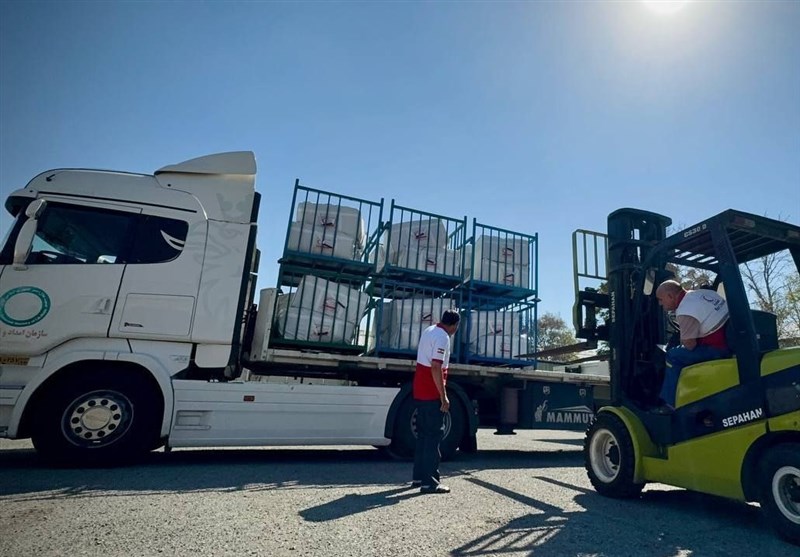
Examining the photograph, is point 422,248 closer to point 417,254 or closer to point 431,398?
point 417,254

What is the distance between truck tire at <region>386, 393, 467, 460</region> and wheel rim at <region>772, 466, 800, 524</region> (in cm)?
393

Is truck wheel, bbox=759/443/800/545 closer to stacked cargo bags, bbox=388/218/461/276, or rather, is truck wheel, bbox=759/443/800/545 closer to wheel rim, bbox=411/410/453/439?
wheel rim, bbox=411/410/453/439

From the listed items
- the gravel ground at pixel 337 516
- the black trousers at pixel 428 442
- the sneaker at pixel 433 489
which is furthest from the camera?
the black trousers at pixel 428 442

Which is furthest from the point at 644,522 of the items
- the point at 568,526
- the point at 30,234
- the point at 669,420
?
the point at 30,234

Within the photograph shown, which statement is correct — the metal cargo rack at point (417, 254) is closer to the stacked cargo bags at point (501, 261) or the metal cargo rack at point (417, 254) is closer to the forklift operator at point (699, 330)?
the stacked cargo bags at point (501, 261)

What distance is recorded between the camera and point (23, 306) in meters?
5.06

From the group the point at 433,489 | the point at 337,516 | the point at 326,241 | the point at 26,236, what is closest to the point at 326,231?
the point at 326,241

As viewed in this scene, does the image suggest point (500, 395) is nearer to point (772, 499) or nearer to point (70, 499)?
point (772, 499)

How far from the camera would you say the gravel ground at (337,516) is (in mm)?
2781

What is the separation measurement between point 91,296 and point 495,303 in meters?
6.03

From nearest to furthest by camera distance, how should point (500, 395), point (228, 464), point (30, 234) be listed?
point (30, 234) < point (228, 464) < point (500, 395)

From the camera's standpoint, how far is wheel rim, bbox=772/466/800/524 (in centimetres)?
316

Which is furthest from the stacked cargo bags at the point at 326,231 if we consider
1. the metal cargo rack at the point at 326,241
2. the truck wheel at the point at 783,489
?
the truck wheel at the point at 783,489

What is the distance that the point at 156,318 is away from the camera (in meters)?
5.45
